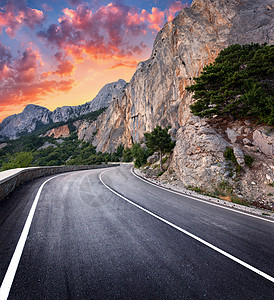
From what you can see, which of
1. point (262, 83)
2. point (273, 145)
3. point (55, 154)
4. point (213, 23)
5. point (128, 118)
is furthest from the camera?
point (55, 154)

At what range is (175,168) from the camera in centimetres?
1244

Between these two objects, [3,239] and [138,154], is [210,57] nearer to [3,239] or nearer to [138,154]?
[138,154]

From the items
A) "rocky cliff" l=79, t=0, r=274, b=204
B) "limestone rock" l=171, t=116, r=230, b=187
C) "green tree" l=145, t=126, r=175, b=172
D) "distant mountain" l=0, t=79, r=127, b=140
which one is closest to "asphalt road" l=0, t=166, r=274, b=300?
"limestone rock" l=171, t=116, r=230, b=187

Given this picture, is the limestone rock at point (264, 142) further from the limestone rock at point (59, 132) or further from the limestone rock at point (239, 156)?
the limestone rock at point (59, 132)

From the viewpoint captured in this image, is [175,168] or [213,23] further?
[213,23]

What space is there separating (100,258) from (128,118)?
6241 centimetres

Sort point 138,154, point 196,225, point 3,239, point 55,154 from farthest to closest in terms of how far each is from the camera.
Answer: point 55,154 → point 138,154 → point 196,225 → point 3,239

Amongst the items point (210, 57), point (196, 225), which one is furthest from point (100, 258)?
point (210, 57)

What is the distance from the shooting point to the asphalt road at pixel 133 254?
2027mm

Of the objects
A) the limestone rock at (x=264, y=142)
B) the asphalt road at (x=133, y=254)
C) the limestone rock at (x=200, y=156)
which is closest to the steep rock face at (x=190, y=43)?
the limestone rock at (x=200, y=156)

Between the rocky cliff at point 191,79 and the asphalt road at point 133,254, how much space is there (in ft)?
17.6

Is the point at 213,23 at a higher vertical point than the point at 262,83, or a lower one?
higher

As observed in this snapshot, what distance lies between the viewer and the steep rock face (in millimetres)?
21531

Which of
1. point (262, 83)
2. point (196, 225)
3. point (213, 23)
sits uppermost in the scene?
point (213, 23)
